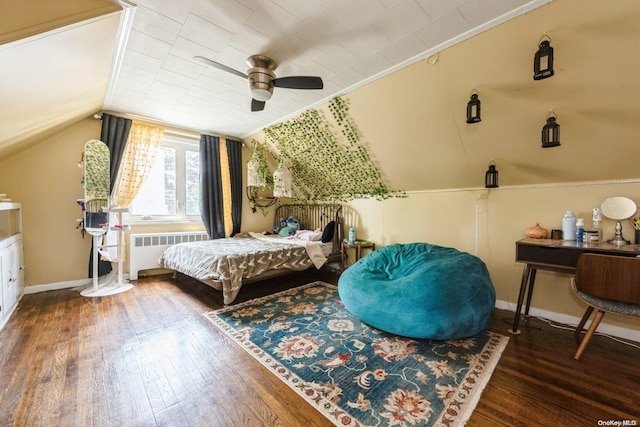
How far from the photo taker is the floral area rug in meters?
1.41

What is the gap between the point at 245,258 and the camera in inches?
120

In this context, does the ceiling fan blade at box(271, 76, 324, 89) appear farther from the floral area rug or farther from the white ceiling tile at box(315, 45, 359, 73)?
the floral area rug

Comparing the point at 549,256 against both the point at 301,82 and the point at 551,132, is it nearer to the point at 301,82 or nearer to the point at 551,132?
the point at 551,132

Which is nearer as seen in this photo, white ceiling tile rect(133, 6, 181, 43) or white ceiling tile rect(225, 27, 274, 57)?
white ceiling tile rect(133, 6, 181, 43)

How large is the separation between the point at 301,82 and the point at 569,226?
276cm

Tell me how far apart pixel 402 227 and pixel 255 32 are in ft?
9.64

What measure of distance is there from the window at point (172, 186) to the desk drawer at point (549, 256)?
4.56 meters

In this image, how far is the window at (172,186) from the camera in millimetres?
4109

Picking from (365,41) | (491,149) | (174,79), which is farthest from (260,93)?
(491,149)

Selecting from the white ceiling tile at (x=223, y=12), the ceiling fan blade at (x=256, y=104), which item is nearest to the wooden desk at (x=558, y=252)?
the ceiling fan blade at (x=256, y=104)

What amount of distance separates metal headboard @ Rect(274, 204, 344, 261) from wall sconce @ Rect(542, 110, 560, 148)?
9.15 ft

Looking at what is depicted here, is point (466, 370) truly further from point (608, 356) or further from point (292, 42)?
point (292, 42)

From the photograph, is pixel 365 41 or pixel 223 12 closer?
pixel 223 12

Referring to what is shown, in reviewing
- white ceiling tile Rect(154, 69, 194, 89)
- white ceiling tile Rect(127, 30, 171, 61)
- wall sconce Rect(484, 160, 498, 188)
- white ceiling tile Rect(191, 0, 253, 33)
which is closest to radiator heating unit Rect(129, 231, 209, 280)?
white ceiling tile Rect(154, 69, 194, 89)
